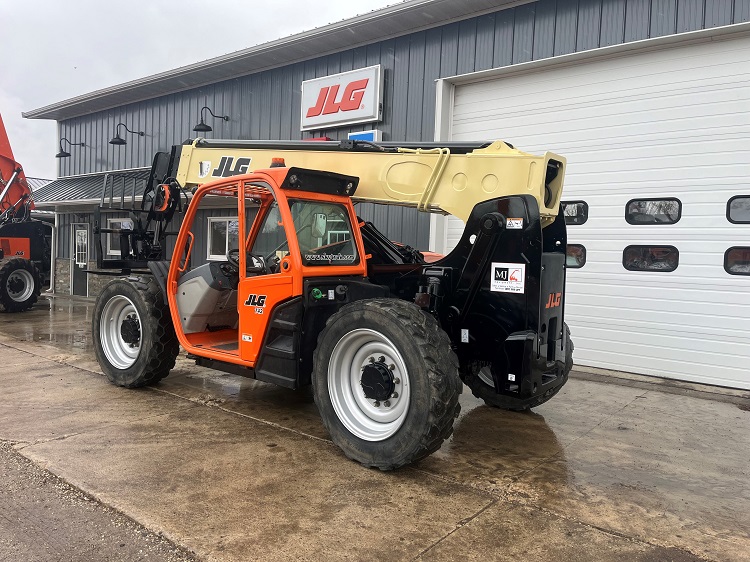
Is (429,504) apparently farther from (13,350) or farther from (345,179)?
(13,350)

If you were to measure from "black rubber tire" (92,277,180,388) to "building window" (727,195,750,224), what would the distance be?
667 centimetres

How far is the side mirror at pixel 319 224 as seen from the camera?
16.1 ft

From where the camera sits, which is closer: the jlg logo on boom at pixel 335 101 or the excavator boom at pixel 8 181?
the jlg logo on boom at pixel 335 101

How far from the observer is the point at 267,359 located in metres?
4.79

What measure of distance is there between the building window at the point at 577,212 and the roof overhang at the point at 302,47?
3.01 meters

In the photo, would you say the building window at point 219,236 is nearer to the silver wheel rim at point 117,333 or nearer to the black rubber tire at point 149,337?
the silver wheel rim at point 117,333

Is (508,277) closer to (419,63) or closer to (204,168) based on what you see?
(204,168)

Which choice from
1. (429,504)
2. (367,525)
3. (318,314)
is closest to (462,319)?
(318,314)

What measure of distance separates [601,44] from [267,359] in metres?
6.20

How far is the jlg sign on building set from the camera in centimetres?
987

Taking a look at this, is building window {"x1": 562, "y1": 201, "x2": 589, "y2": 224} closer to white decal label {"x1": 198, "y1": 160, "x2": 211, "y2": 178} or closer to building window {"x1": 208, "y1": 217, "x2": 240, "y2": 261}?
white decal label {"x1": 198, "y1": 160, "x2": 211, "y2": 178}

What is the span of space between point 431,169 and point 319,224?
1.05 m

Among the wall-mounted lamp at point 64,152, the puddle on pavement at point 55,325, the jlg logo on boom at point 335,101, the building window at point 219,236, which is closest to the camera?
the puddle on pavement at point 55,325

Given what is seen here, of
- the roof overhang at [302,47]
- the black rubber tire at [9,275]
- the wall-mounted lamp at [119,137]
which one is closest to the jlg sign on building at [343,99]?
the roof overhang at [302,47]
